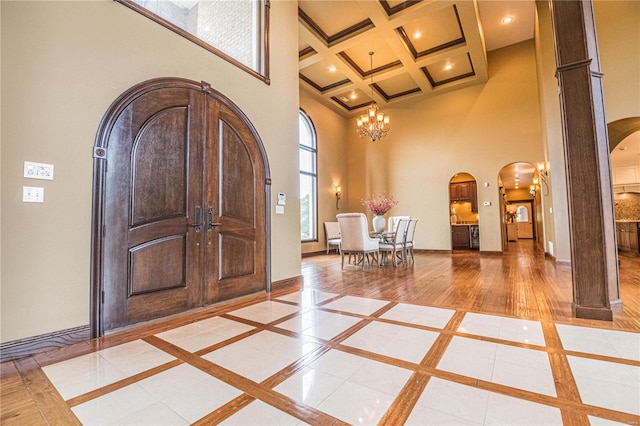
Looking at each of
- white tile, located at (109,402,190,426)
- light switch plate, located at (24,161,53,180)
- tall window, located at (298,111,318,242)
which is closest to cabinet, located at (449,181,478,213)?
tall window, located at (298,111,318,242)

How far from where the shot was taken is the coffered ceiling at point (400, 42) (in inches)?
205

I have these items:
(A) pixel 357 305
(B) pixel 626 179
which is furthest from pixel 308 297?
(B) pixel 626 179

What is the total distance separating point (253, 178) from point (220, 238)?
2.88ft

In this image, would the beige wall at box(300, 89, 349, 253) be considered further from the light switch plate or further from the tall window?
the light switch plate

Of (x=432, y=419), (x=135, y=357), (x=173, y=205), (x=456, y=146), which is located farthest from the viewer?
(x=456, y=146)

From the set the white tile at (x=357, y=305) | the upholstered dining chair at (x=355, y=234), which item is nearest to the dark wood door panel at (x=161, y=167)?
the white tile at (x=357, y=305)

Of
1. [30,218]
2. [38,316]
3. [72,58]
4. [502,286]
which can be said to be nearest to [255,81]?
[72,58]

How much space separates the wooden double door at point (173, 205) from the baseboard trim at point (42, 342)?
0.33ft

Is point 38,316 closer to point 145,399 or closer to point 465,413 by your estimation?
point 145,399

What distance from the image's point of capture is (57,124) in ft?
6.96

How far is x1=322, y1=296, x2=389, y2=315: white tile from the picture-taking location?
112 inches

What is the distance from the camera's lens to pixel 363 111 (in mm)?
9594

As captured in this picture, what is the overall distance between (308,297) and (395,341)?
1.53 meters

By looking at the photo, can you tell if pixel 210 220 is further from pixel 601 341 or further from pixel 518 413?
pixel 601 341
